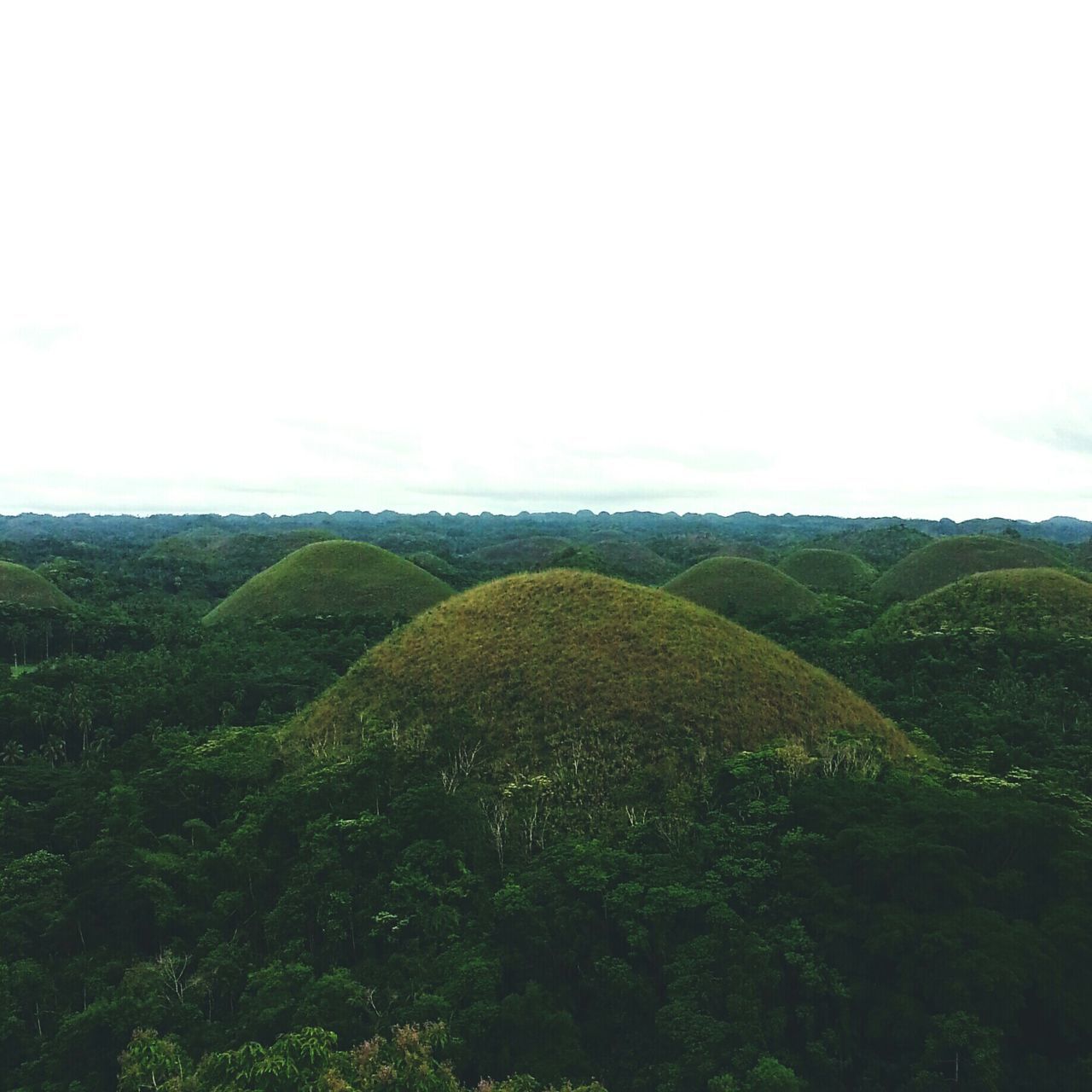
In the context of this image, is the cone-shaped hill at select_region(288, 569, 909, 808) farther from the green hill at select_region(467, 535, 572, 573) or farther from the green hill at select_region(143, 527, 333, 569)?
the green hill at select_region(467, 535, 572, 573)

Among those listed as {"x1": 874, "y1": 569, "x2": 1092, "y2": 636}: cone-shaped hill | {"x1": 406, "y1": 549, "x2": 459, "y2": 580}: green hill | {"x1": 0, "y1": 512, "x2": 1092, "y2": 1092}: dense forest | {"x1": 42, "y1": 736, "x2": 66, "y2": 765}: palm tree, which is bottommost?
{"x1": 42, "y1": 736, "x2": 66, "y2": 765}: palm tree

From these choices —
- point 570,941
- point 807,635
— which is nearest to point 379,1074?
point 570,941

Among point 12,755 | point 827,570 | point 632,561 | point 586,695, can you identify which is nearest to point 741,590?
point 827,570

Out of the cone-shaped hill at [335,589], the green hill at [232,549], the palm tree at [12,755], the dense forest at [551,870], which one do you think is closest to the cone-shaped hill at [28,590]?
the cone-shaped hill at [335,589]

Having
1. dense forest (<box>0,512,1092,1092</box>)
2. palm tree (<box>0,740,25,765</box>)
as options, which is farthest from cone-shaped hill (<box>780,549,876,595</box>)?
palm tree (<box>0,740,25,765</box>)

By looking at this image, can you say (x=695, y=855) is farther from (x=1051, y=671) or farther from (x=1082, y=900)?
(x=1051, y=671)

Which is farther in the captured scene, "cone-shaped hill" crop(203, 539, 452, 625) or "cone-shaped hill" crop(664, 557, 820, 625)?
"cone-shaped hill" crop(664, 557, 820, 625)

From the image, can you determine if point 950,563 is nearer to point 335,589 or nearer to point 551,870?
point 335,589
